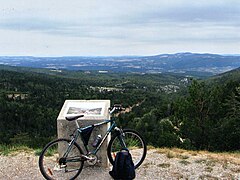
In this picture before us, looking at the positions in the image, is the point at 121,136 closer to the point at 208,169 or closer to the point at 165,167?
the point at 165,167

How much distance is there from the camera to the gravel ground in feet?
19.0

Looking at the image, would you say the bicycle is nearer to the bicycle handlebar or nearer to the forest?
the bicycle handlebar

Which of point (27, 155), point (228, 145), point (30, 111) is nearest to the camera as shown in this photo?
A: point (27, 155)

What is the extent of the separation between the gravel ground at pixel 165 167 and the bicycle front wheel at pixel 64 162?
7.4 inches

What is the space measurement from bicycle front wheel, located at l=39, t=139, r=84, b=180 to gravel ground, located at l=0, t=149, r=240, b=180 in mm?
189

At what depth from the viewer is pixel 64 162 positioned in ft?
18.2

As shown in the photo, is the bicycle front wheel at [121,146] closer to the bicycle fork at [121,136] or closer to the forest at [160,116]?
the bicycle fork at [121,136]

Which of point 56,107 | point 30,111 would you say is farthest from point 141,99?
point 30,111

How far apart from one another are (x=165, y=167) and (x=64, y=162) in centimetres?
200

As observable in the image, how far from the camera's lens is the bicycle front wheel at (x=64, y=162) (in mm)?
5427

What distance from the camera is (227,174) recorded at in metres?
5.91

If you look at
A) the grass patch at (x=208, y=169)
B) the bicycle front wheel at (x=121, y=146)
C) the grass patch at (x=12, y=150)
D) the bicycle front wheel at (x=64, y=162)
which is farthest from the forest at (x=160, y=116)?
the grass patch at (x=208, y=169)

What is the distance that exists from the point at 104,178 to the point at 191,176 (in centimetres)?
159

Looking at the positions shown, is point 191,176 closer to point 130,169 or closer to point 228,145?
point 130,169
